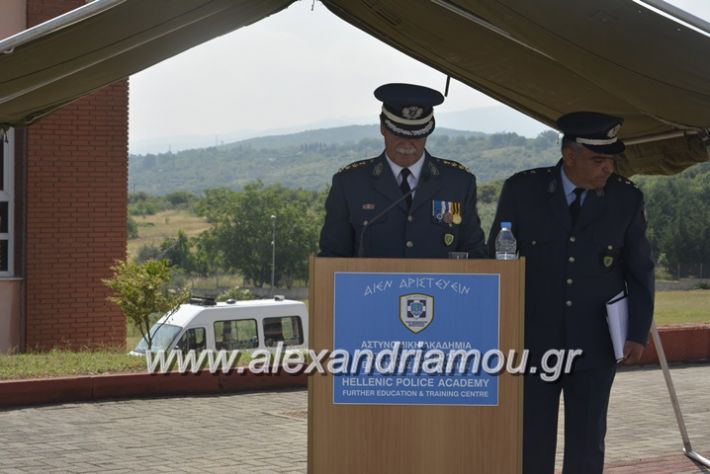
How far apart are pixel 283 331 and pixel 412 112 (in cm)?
1732

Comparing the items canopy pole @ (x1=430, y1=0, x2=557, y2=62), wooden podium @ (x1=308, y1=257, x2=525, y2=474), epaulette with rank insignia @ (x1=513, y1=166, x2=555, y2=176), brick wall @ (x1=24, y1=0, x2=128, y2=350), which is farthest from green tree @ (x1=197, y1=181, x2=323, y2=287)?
wooden podium @ (x1=308, y1=257, x2=525, y2=474)

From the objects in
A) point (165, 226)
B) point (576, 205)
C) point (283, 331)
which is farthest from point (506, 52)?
point (165, 226)

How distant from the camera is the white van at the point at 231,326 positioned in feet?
62.8

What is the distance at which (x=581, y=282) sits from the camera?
6023 millimetres

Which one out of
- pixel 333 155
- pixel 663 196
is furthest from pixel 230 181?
pixel 663 196

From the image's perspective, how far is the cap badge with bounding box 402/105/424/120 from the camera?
5445 mm

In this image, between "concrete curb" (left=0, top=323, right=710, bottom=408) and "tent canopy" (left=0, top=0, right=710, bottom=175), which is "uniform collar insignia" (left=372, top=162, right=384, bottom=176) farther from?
"concrete curb" (left=0, top=323, right=710, bottom=408)

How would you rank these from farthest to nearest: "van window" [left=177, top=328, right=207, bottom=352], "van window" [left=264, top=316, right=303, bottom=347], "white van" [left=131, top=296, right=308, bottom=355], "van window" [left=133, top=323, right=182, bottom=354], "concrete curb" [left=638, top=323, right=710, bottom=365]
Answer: "van window" [left=264, top=316, right=303, bottom=347] → "white van" [left=131, top=296, right=308, bottom=355] → "van window" [left=177, top=328, right=207, bottom=352] → "van window" [left=133, top=323, right=182, bottom=354] → "concrete curb" [left=638, top=323, right=710, bottom=365]

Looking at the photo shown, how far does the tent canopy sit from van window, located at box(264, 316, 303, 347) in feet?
46.0

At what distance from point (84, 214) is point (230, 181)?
578 feet

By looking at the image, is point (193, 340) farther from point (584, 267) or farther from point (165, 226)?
point (165, 226)

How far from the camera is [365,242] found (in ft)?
18.4

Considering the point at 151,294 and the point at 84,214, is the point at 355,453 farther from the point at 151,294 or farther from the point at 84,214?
the point at 84,214

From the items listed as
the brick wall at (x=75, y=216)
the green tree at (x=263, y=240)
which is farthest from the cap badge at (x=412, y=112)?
the green tree at (x=263, y=240)
